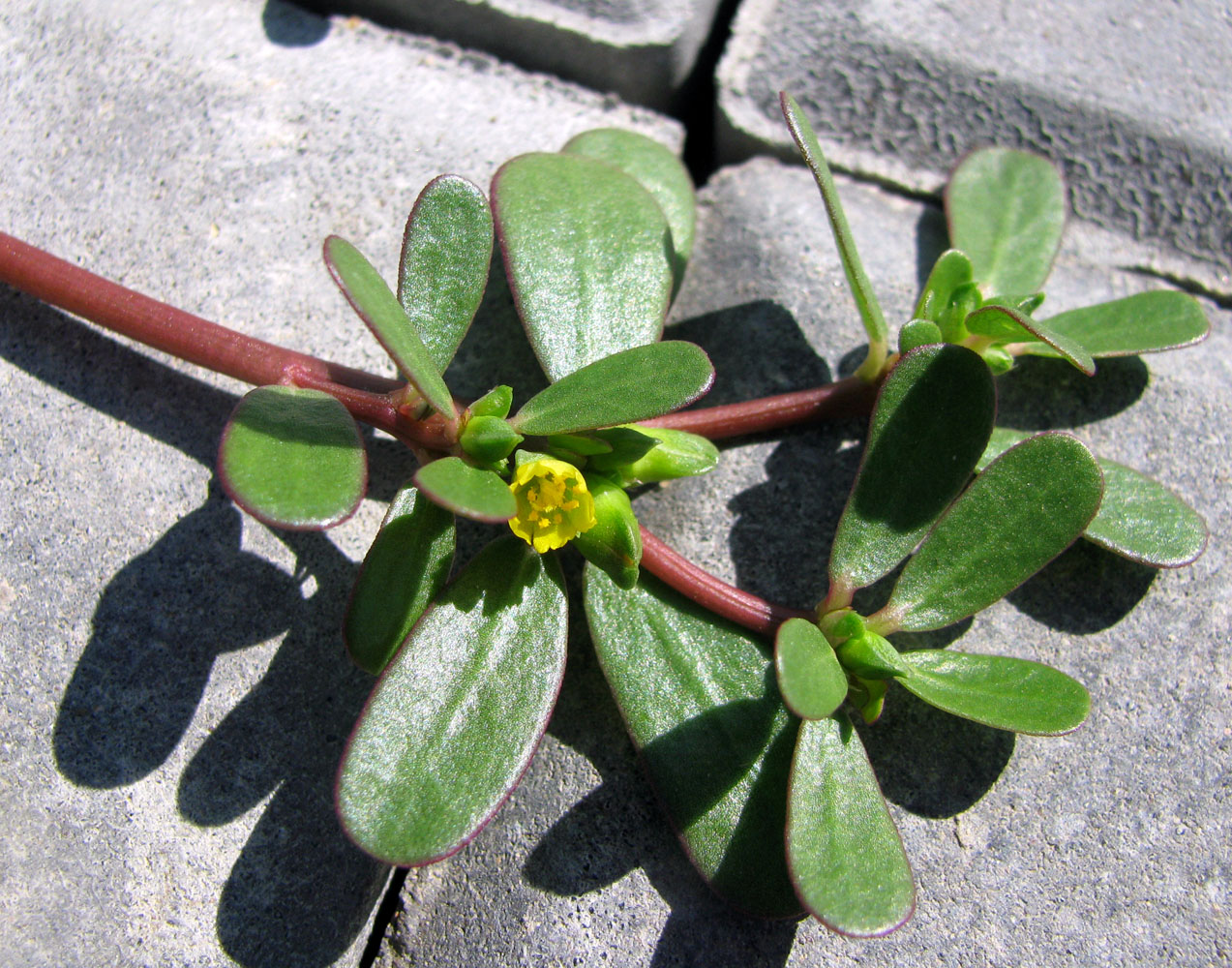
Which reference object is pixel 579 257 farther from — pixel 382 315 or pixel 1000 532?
pixel 1000 532

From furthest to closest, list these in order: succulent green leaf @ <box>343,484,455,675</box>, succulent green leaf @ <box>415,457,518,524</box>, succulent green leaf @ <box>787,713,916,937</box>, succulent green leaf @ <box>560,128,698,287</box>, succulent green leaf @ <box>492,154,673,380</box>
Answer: succulent green leaf @ <box>560,128,698,287</box>, succulent green leaf @ <box>492,154,673,380</box>, succulent green leaf @ <box>343,484,455,675</box>, succulent green leaf @ <box>787,713,916,937</box>, succulent green leaf @ <box>415,457,518,524</box>

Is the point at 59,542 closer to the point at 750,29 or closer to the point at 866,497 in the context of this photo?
the point at 866,497

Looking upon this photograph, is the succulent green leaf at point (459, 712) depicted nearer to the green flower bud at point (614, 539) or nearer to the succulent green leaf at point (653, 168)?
the green flower bud at point (614, 539)

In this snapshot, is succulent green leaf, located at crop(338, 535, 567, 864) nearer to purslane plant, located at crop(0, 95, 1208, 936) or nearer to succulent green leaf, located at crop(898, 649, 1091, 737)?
purslane plant, located at crop(0, 95, 1208, 936)

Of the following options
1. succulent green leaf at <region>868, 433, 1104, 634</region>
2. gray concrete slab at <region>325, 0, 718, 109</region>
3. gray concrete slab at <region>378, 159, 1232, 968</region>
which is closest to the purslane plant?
succulent green leaf at <region>868, 433, 1104, 634</region>

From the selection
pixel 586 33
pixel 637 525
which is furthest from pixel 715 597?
Result: pixel 586 33

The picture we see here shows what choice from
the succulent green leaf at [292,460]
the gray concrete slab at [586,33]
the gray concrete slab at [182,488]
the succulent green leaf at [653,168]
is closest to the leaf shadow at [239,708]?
the gray concrete slab at [182,488]
